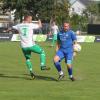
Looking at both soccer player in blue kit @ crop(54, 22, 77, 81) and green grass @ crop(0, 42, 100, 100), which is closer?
green grass @ crop(0, 42, 100, 100)

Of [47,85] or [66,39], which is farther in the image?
[66,39]

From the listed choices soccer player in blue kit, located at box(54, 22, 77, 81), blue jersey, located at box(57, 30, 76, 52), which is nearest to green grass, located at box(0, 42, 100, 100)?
soccer player in blue kit, located at box(54, 22, 77, 81)

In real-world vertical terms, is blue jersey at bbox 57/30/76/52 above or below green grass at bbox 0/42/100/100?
above

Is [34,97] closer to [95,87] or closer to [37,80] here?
[95,87]

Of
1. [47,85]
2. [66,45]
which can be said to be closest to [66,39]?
[66,45]

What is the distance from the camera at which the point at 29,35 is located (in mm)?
15203

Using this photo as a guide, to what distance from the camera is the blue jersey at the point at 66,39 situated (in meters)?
14.8

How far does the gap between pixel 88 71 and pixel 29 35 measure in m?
3.71

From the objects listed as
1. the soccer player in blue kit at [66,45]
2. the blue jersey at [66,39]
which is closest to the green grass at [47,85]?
the soccer player in blue kit at [66,45]

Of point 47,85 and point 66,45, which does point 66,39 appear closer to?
point 66,45

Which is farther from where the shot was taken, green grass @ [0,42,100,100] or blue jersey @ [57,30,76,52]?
blue jersey @ [57,30,76,52]

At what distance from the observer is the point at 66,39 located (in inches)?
583

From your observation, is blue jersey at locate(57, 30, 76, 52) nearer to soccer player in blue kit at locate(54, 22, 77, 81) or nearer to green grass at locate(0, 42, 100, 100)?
soccer player in blue kit at locate(54, 22, 77, 81)

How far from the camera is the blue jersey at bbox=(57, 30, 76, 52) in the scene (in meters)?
14.8
